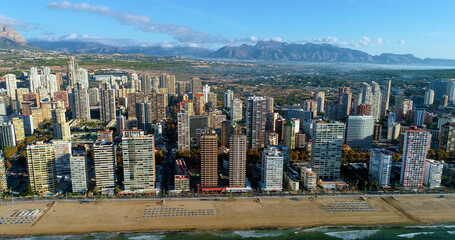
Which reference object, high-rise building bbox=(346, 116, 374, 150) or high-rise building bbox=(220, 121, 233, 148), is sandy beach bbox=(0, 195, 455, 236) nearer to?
high-rise building bbox=(220, 121, 233, 148)

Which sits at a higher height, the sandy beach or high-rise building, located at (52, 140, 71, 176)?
high-rise building, located at (52, 140, 71, 176)

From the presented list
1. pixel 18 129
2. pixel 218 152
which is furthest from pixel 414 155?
pixel 18 129

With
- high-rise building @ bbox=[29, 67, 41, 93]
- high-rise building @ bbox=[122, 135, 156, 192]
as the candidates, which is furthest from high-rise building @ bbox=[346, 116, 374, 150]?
high-rise building @ bbox=[29, 67, 41, 93]

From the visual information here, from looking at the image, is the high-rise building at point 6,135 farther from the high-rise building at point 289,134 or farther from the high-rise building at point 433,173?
the high-rise building at point 433,173

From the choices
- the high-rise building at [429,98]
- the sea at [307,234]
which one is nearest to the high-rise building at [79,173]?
the sea at [307,234]

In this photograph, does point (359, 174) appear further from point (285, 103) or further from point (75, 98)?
point (75, 98)
